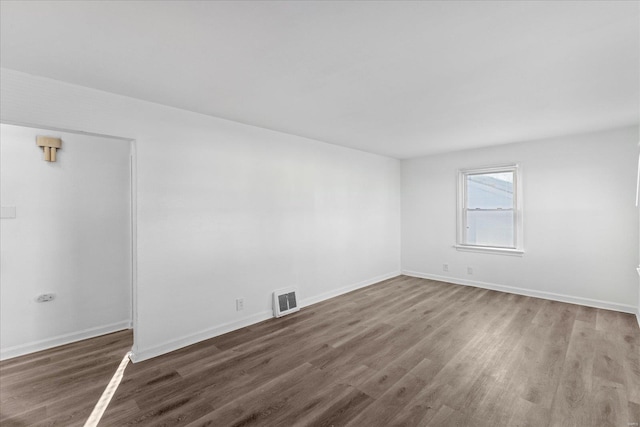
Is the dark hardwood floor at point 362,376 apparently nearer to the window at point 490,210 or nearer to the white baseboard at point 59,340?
the white baseboard at point 59,340

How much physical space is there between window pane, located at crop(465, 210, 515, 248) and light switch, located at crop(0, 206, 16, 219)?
6.43 meters

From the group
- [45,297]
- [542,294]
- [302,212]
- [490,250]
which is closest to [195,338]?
[45,297]

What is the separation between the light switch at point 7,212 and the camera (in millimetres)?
2885

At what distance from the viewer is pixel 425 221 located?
6.03 m

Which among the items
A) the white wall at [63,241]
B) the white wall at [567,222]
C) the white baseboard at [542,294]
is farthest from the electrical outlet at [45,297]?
the white wall at [567,222]

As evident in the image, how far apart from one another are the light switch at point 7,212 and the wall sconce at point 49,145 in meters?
0.58

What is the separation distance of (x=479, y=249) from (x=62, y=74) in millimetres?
6019

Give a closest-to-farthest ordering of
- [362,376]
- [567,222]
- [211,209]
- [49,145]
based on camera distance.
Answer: [362,376], [49,145], [211,209], [567,222]

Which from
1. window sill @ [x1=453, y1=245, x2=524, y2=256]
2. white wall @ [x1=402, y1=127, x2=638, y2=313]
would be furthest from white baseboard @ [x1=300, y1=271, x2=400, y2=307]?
window sill @ [x1=453, y1=245, x2=524, y2=256]

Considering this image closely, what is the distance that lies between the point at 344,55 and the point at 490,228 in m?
4.52

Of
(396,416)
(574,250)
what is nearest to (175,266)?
(396,416)

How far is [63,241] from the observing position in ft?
10.6

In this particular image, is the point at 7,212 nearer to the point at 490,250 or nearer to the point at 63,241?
the point at 63,241

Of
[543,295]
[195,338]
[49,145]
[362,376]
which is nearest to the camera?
[362,376]
